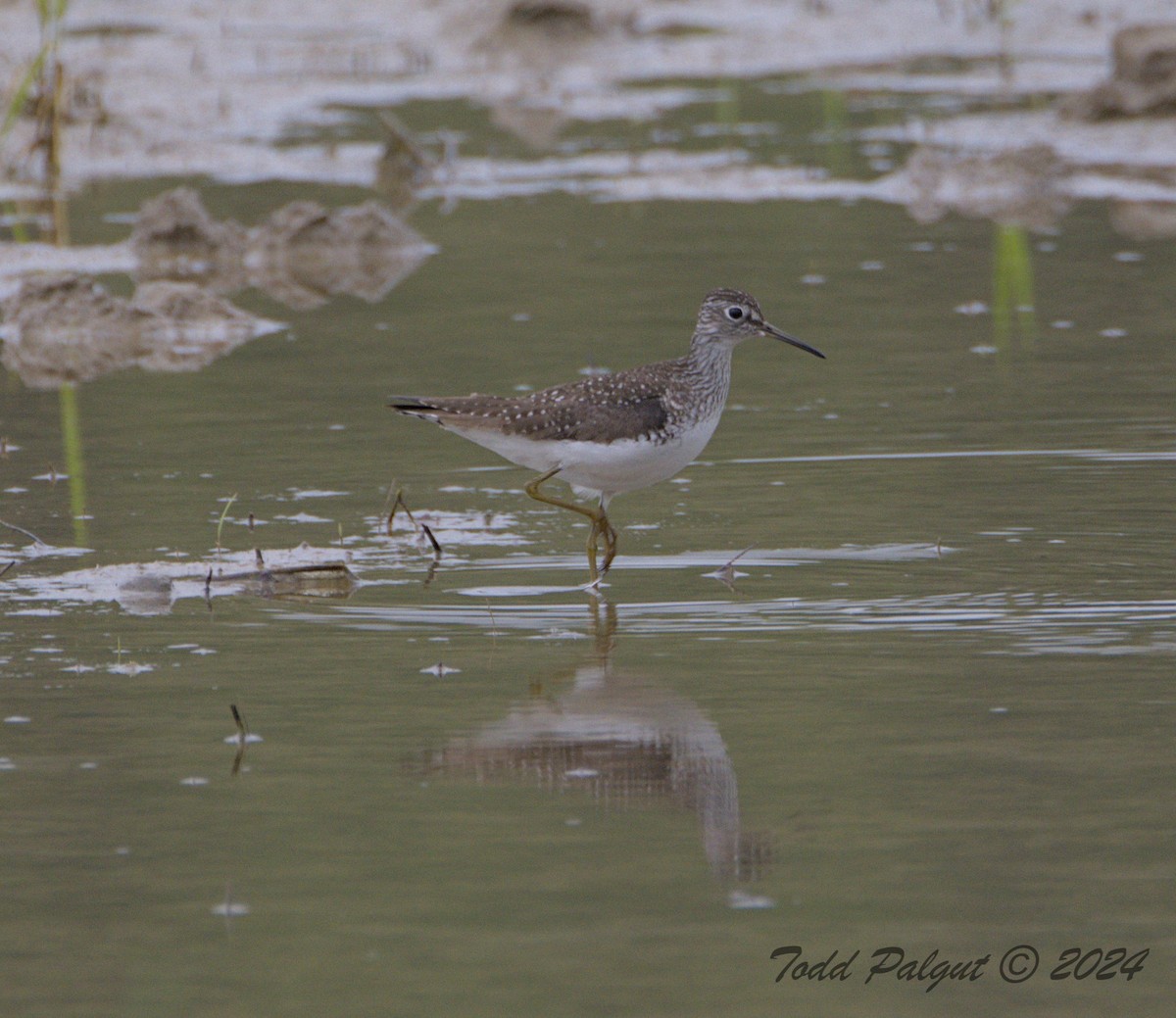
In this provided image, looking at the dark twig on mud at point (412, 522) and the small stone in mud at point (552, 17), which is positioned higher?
the small stone in mud at point (552, 17)

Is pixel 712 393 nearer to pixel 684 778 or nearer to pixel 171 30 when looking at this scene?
pixel 684 778

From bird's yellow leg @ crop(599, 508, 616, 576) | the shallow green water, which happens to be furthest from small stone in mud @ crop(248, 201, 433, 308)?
bird's yellow leg @ crop(599, 508, 616, 576)

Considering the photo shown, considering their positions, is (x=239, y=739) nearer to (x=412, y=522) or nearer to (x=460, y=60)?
(x=412, y=522)

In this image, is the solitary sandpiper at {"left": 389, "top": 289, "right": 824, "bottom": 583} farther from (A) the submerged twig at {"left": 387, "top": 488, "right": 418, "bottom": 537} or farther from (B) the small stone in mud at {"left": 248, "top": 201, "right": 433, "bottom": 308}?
(B) the small stone in mud at {"left": 248, "top": 201, "right": 433, "bottom": 308}

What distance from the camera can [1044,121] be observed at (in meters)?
20.1

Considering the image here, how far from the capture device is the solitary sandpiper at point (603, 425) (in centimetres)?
865

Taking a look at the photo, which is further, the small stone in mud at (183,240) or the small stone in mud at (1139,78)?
the small stone in mud at (1139,78)

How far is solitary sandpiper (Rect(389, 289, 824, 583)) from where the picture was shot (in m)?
8.65

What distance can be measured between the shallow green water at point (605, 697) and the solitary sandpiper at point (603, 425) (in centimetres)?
37

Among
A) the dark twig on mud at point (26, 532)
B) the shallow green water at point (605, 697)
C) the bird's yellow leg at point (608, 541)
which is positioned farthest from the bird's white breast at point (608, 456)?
the dark twig on mud at point (26, 532)

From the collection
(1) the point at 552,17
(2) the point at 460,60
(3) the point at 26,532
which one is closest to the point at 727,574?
(3) the point at 26,532

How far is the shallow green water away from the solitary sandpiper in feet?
1.22

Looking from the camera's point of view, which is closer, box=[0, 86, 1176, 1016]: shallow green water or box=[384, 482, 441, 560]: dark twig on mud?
box=[0, 86, 1176, 1016]: shallow green water

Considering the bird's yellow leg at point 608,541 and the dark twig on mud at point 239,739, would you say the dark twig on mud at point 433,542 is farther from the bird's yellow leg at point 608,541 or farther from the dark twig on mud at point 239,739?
the dark twig on mud at point 239,739
